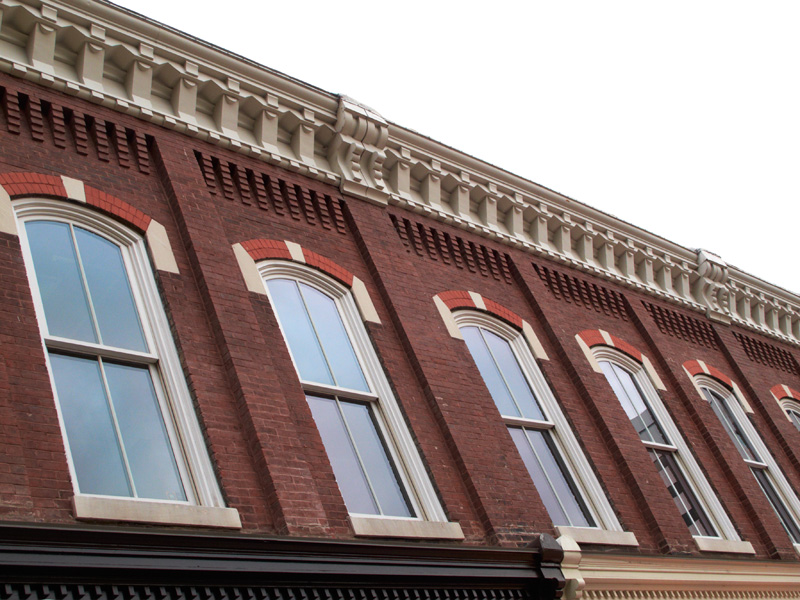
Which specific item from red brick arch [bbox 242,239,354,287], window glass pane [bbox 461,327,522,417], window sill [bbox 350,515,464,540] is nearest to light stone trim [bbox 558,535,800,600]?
window sill [bbox 350,515,464,540]

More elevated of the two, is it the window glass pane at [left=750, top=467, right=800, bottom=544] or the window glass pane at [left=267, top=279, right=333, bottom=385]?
the window glass pane at [left=267, top=279, right=333, bottom=385]

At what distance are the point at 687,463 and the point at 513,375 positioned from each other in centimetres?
346

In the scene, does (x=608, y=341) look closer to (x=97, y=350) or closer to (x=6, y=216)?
(x=97, y=350)

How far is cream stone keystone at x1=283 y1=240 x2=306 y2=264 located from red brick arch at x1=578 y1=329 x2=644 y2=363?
16.6 feet

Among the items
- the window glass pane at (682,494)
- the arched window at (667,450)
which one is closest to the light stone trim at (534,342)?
the arched window at (667,450)

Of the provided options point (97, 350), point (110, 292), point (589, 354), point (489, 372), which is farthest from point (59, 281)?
point (589, 354)

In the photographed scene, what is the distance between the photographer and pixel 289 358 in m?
8.91

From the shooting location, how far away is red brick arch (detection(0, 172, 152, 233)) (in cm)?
815

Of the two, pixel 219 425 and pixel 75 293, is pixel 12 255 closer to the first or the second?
pixel 75 293

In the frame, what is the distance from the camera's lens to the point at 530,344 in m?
12.1

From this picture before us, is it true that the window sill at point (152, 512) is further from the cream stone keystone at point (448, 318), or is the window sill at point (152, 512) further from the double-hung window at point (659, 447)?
the double-hung window at point (659, 447)

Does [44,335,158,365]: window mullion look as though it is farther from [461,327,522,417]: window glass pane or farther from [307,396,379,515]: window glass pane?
[461,327,522,417]: window glass pane

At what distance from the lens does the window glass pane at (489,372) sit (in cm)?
1101

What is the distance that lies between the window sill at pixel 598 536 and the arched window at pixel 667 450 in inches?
63.8
